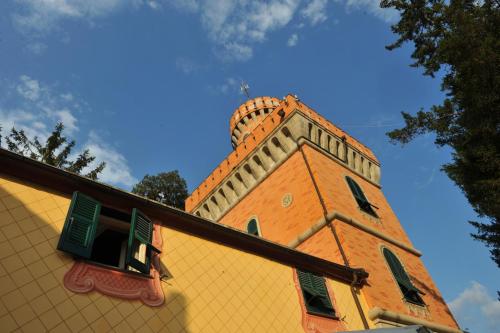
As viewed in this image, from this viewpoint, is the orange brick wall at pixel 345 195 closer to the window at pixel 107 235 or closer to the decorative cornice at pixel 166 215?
the decorative cornice at pixel 166 215

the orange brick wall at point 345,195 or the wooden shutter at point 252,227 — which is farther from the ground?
the orange brick wall at point 345,195

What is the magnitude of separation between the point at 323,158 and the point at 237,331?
9.55 meters

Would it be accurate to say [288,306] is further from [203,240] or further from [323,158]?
[323,158]

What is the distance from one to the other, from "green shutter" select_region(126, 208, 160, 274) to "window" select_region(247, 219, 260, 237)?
8305mm

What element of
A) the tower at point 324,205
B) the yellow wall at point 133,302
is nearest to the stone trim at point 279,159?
the tower at point 324,205

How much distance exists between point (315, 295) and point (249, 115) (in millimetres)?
16820

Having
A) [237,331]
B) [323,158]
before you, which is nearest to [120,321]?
[237,331]

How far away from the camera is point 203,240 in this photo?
7289 mm

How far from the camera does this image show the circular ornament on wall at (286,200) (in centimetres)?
1362

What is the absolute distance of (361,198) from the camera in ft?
46.0

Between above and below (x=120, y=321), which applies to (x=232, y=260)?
above

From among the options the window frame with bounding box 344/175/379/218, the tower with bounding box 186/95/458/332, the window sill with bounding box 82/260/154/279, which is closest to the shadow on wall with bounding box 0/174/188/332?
the window sill with bounding box 82/260/154/279

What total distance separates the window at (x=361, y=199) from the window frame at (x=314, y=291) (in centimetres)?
536

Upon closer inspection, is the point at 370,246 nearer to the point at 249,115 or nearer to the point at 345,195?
the point at 345,195
